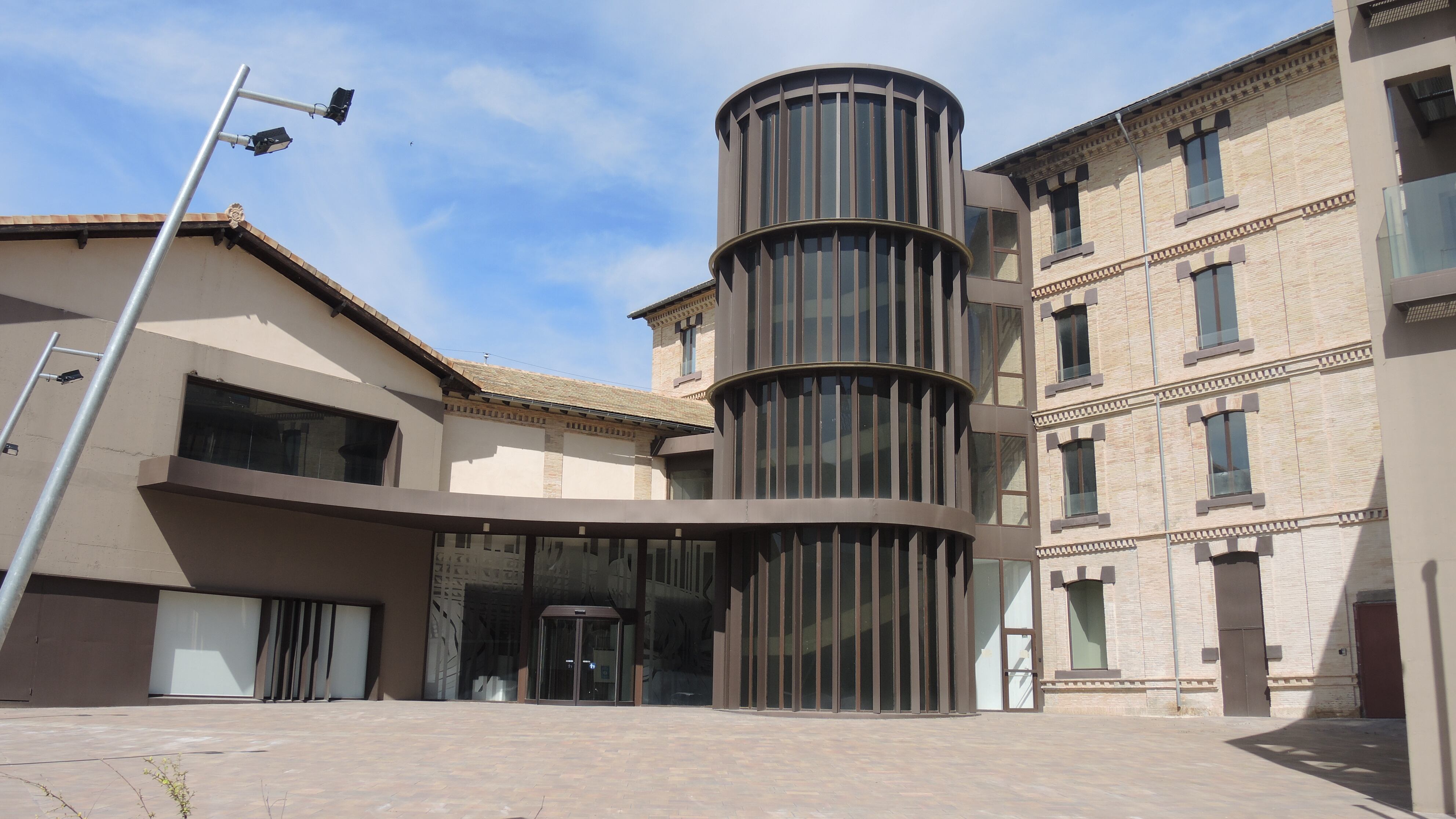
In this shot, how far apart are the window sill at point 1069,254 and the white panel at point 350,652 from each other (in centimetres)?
1954

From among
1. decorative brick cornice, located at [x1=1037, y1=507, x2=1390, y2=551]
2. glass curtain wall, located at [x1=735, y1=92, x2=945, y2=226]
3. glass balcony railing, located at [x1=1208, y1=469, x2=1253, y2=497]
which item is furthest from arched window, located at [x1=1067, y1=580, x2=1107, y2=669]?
glass curtain wall, located at [x1=735, y1=92, x2=945, y2=226]

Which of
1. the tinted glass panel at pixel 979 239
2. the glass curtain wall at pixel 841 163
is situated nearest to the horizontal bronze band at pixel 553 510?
the glass curtain wall at pixel 841 163

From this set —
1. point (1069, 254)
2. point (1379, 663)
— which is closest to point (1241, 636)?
point (1379, 663)

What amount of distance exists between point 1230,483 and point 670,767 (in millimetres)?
17584

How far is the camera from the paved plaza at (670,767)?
1064 cm

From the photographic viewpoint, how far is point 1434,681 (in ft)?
38.6

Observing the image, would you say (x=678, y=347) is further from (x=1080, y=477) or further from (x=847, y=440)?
(x=847, y=440)

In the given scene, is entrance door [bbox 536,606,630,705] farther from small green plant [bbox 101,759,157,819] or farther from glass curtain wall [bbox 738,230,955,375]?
small green plant [bbox 101,759,157,819]

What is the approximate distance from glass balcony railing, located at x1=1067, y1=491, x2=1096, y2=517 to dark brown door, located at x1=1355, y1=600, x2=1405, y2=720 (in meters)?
6.94

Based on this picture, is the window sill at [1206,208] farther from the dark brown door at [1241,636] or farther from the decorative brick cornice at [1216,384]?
the dark brown door at [1241,636]

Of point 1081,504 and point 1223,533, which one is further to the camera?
point 1081,504

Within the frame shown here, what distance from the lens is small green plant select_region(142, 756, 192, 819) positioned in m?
6.95

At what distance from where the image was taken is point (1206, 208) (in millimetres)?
27156

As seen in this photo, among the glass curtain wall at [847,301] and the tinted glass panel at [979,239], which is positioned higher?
the tinted glass panel at [979,239]
